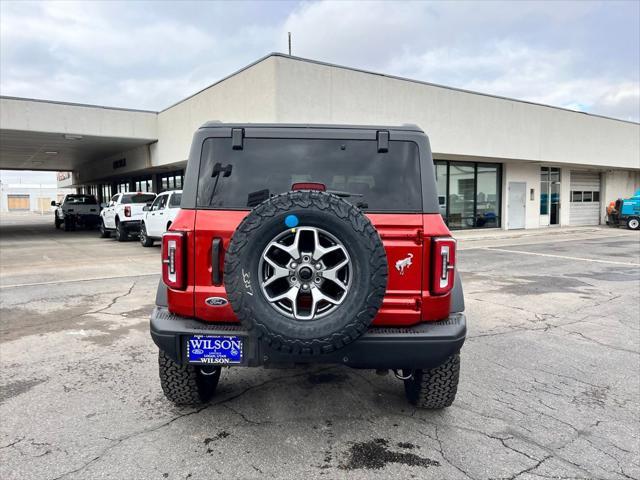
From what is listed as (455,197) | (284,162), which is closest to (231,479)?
(284,162)

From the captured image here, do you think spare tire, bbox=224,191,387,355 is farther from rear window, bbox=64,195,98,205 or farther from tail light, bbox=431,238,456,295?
rear window, bbox=64,195,98,205

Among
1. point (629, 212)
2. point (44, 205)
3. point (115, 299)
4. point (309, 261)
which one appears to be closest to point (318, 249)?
point (309, 261)

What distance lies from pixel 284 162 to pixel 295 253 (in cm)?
81

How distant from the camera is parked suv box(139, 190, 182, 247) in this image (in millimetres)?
13531

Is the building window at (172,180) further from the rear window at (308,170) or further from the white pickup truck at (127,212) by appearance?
the rear window at (308,170)

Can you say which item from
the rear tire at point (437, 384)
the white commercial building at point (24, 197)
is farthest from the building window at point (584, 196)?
the white commercial building at point (24, 197)

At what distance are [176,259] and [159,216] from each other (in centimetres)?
1198

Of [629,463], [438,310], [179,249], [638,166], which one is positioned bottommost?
[629,463]

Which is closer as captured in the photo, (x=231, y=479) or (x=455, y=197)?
(x=231, y=479)

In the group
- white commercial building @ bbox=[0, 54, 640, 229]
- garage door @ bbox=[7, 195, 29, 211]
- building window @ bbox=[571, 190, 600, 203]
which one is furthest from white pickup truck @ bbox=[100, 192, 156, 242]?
garage door @ bbox=[7, 195, 29, 211]

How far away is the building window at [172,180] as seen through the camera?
24.6 m

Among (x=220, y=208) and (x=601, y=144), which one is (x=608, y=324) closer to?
(x=220, y=208)

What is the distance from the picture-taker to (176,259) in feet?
9.91

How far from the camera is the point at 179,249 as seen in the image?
3.02 meters
